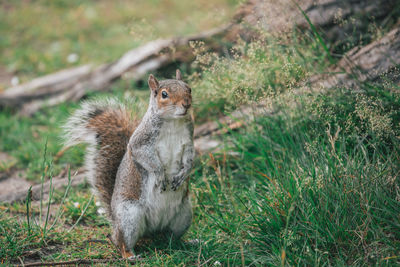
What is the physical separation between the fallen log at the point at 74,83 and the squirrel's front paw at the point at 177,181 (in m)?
2.22

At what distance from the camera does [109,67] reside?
4734mm

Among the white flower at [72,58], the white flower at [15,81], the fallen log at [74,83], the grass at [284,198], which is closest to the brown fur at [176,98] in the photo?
the grass at [284,198]

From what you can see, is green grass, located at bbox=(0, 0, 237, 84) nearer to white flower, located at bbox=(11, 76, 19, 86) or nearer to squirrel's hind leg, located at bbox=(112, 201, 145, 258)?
white flower, located at bbox=(11, 76, 19, 86)

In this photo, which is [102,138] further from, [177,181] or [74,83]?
[74,83]

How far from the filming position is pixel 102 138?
274cm

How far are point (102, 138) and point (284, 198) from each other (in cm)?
131

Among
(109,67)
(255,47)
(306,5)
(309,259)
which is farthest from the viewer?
(109,67)

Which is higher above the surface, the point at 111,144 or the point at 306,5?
the point at 306,5

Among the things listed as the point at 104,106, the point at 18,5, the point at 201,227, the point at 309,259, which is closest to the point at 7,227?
the point at 104,106

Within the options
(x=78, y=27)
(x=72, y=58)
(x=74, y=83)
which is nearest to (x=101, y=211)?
(x=74, y=83)

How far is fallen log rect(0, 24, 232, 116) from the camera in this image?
4.45 m

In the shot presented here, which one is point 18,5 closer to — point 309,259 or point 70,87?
point 70,87

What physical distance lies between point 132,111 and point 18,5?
5.61 meters

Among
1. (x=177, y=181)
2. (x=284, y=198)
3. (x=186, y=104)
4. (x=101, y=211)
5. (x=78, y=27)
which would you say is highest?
(x=78, y=27)
